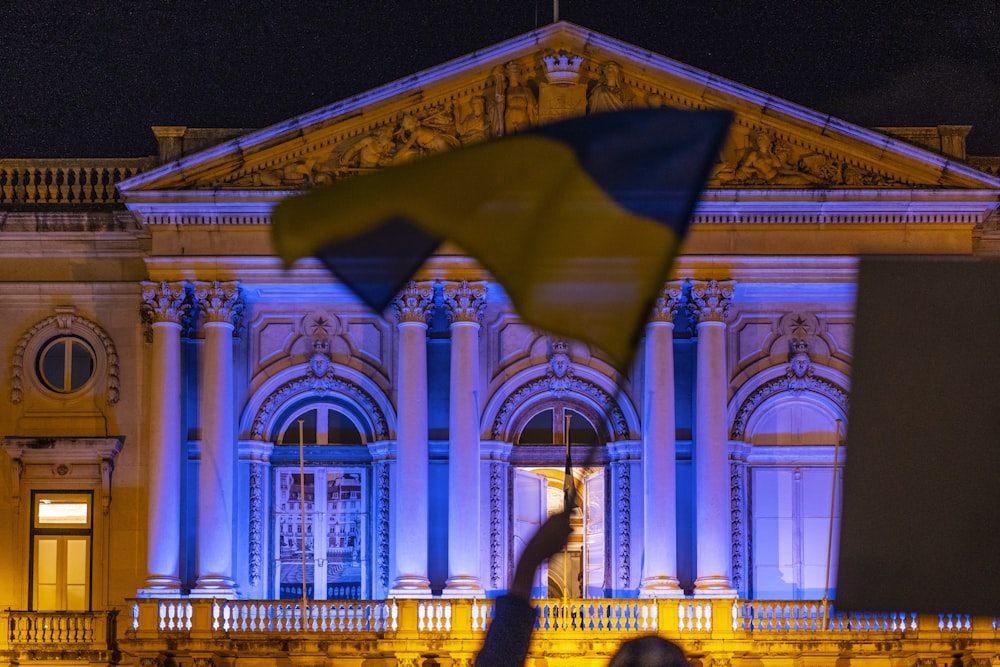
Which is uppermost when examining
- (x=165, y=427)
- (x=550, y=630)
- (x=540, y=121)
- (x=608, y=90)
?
(x=608, y=90)

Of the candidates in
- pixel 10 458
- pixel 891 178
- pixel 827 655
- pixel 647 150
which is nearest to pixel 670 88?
pixel 891 178

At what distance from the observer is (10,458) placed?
2828 centimetres

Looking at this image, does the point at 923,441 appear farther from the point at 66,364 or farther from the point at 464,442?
the point at 66,364

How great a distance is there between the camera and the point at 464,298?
90.0 feet

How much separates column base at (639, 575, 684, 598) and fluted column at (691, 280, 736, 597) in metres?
0.36

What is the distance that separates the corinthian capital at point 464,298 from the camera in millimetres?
27438

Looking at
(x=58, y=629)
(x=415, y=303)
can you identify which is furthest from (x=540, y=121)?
(x=58, y=629)

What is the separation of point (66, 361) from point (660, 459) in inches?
430

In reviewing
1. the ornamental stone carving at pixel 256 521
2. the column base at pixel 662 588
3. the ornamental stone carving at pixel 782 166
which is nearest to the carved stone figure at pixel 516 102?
the ornamental stone carving at pixel 782 166

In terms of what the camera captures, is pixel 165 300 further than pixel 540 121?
Yes

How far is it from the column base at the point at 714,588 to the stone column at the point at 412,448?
15.0ft

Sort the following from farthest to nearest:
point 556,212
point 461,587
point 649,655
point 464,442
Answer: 1. point 464,442
2. point 461,587
3. point 556,212
4. point 649,655

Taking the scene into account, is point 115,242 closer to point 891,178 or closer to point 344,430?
point 344,430

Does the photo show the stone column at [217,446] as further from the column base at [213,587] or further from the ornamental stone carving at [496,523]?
the ornamental stone carving at [496,523]
